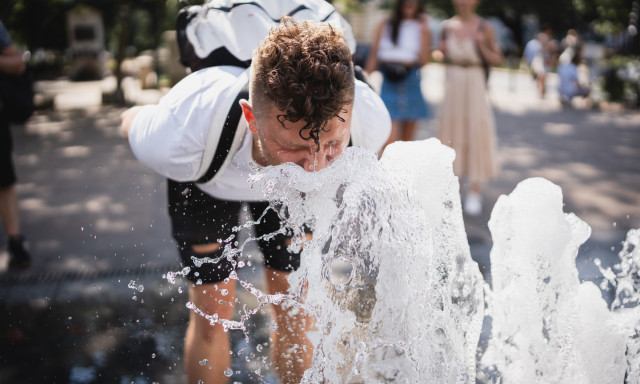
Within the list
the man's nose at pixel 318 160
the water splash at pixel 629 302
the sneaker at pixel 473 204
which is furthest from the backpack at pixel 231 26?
the sneaker at pixel 473 204

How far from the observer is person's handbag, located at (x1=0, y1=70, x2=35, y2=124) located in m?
3.52

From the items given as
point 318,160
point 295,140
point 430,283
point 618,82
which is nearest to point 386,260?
point 430,283

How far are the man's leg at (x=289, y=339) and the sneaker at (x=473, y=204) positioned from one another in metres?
2.63

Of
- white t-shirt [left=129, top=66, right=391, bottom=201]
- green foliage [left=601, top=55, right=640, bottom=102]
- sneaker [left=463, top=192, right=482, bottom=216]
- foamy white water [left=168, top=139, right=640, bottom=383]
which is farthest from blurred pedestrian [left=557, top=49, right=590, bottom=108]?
white t-shirt [left=129, top=66, right=391, bottom=201]

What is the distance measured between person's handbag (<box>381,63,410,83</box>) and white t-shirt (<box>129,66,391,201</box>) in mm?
2960

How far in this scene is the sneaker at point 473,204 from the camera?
4633 millimetres

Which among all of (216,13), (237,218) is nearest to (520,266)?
(237,218)

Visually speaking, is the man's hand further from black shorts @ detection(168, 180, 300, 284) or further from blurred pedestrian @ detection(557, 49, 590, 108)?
blurred pedestrian @ detection(557, 49, 590, 108)

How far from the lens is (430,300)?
6.60ft

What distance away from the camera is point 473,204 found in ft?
15.4

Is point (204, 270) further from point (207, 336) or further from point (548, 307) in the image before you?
point (548, 307)

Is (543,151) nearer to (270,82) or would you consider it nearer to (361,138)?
(361,138)

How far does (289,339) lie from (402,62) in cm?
320

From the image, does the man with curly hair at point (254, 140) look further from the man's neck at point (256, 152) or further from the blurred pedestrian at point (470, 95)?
the blurred pedestrian at point (470, 95)
